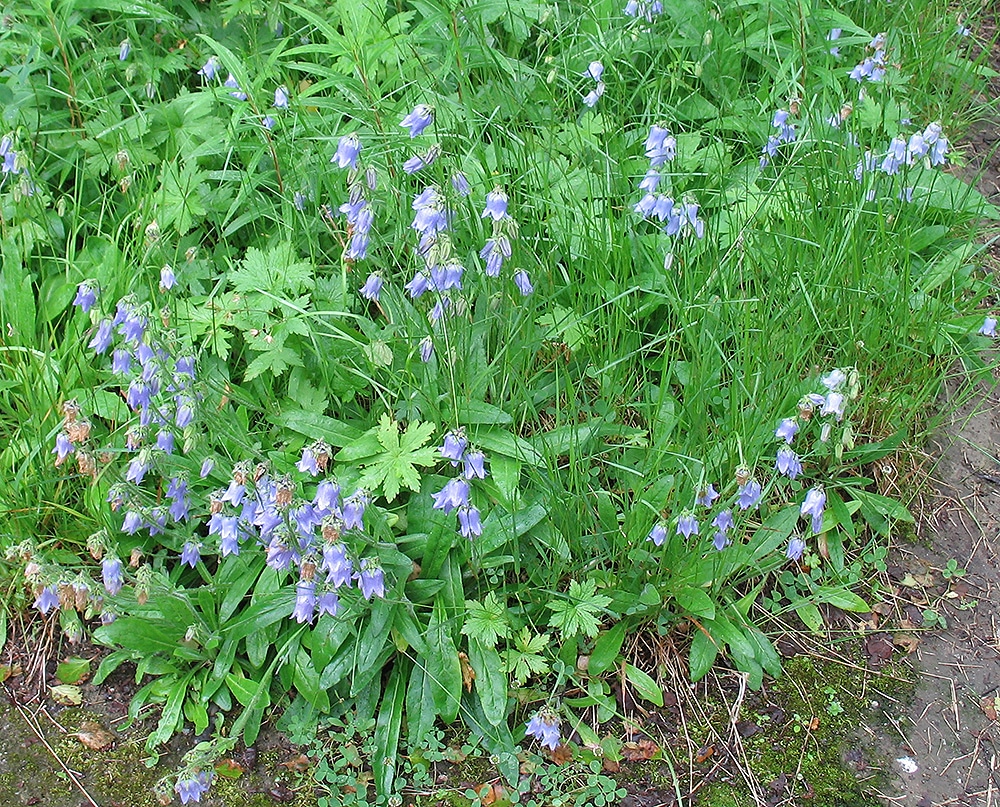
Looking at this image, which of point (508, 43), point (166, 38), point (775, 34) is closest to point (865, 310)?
point (775, 34)

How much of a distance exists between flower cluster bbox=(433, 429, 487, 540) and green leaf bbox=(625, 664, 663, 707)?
0.61m

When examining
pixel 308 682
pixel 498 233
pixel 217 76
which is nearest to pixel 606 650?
pixel 308 682

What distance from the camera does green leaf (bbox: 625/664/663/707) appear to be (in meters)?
2.70

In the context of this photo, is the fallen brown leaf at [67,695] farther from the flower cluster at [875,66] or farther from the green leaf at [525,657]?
the flower cluster at [875,66]

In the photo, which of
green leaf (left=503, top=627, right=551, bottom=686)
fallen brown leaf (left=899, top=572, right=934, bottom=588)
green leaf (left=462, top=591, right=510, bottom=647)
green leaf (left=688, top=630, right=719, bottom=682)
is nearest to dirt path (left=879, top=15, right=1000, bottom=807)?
fallen brown leaf (left=899, top=572, right=934, bottom=588)

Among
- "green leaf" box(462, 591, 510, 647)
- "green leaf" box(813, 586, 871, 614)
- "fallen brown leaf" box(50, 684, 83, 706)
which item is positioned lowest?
"fallen brown leaf" box(50, 684, 83, 706)

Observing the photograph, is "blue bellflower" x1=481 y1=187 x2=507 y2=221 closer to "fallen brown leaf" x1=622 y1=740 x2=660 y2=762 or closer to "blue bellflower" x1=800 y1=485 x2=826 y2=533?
"blue bellflower" x1=800 y1=485 x2=826 y2=533

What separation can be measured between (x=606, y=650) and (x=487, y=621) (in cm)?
36

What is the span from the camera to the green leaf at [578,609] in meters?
2.60

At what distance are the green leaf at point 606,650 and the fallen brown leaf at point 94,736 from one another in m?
1.36

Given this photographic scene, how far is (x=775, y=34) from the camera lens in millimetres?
4062

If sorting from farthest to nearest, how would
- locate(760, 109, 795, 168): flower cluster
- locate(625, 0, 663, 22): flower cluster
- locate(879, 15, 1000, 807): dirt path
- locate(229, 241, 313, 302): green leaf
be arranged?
locate(625, 0, 663, 22): flower cluster
locate(760, 109, 795, 168): flower cluster
locate(229, 241, 313, 302): green leaf
locate(879, 15, 1000, 807): dirt path

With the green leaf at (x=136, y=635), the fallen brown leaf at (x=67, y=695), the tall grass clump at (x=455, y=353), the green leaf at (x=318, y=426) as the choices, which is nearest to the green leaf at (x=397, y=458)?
the tall grass clump at (x=455, y=353)

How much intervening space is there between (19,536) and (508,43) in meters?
2.71
